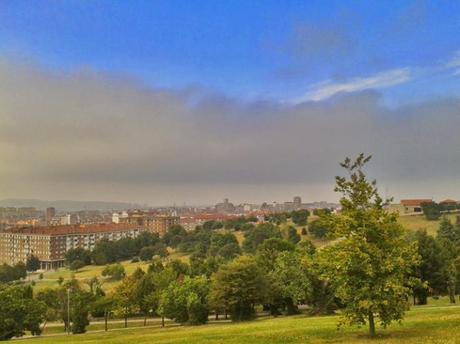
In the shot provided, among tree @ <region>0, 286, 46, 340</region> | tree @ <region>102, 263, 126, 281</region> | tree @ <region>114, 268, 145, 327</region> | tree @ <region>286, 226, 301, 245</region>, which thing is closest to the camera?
tree @ <region>0, 286, 46, 340</region>

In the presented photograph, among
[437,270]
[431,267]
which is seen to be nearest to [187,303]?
[431,267]

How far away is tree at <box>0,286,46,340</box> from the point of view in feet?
215

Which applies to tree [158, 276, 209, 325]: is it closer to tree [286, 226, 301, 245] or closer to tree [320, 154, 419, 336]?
tree [320, 154, 419, 336]

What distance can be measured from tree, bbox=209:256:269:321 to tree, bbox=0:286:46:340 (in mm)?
25858

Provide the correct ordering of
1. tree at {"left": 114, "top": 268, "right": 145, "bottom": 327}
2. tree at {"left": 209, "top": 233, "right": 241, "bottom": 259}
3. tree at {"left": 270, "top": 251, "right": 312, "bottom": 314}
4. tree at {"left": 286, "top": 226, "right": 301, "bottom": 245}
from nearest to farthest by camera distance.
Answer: tree at {"left": 270, "top": 251, "right": 312, "bottom": 314} → tree at {"left": 114, "top": 268, "right": 145, "bottom": 327} → tree at {"left": 209, "top": 233, "right": 241, "bottom": 259} → tree at {"left": 286, "top": 226, "right": 301, "bottom": 245}

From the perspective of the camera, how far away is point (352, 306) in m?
27.2

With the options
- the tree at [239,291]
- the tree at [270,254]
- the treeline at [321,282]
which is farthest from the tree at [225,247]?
the tree at [239,291]

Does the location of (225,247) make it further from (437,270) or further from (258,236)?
(437,270)

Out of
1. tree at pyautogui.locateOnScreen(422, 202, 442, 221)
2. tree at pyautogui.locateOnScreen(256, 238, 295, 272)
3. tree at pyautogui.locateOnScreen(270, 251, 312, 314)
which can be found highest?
tree at pyautogui.locateOnScreen(422, 202, 442, 221)

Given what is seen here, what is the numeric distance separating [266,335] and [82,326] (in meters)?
49.4

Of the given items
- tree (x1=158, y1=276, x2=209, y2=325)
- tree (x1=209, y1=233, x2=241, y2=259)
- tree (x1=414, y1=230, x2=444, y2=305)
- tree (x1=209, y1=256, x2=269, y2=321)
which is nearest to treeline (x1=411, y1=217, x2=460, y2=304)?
tree (x1=414, y1=230, x2=444, y2=305)

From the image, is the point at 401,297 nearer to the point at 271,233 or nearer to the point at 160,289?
the point at 160,289

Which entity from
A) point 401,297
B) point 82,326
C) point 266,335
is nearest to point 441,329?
point 401,297

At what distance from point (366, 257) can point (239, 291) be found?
43360 millimetres
